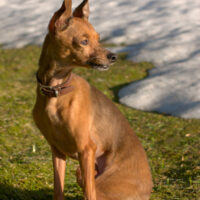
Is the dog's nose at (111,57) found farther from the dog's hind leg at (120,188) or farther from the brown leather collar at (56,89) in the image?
the dog's hind leg at (120,188)

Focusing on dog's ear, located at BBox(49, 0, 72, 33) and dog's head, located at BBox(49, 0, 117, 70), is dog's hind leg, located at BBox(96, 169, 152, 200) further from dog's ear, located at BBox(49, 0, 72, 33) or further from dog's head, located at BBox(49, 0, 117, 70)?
dog's ear, located at BBox(49, 0, 72, 33)

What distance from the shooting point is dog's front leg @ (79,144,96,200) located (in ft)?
15.5

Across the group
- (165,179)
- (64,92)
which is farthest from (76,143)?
(165,179)

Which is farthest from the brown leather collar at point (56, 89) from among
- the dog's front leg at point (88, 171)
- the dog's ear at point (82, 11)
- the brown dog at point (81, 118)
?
the dog's ear at point (82, 11)

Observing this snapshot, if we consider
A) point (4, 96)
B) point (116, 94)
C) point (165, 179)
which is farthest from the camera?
point (116, 94)

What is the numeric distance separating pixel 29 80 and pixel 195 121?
6495 mm

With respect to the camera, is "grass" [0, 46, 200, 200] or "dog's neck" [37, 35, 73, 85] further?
"grass" [0, 46, 200, 200]

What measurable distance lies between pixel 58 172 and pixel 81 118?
3.33ft

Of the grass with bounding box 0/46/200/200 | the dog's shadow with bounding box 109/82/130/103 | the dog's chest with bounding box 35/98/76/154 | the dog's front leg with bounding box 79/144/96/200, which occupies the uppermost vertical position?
the dog's chest with bounding box 35/98/76/154

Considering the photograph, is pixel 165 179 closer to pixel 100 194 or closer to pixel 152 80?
pixel 100 194

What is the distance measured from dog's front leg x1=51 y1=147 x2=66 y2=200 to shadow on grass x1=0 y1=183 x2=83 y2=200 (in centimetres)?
81

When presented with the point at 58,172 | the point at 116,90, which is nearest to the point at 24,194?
the point at 58,172

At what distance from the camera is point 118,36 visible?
2059 cm

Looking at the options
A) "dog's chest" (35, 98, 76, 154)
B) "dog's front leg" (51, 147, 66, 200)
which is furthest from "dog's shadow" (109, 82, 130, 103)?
"dog's chest" (35, 98, 76, 154)
